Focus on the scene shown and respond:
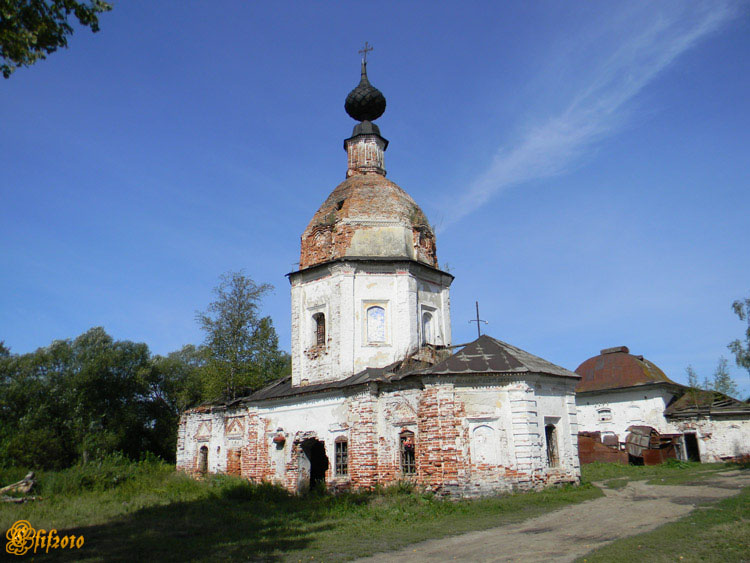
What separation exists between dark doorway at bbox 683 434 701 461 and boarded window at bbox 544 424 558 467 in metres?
13.9

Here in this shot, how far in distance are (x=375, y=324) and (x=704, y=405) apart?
695 inches

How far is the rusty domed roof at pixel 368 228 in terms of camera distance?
61.9ft

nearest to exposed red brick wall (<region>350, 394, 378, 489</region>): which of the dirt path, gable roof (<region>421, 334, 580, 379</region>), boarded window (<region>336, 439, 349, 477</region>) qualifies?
boarded window (<region>336, 439, 349, 477</region>)

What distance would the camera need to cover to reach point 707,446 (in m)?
24.5

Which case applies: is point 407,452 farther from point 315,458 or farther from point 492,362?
point 315,458

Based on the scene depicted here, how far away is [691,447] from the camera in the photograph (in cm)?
2552

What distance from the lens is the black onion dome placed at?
22.0 metres

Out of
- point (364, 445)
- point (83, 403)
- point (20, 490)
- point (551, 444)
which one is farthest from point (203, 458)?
point (551, 444)

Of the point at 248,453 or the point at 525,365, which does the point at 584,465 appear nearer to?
the point at 525,365

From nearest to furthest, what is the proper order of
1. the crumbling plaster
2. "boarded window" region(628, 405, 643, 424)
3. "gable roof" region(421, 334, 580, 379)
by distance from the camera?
the crumbling plaster
"gable roof" region(421, 334, 580, 379)
"boarded window" region(628, 405, 643, 424)

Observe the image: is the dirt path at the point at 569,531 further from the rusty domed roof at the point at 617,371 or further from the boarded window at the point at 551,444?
the rusty domed roof at the point at 617,371

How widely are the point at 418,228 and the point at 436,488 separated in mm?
9428

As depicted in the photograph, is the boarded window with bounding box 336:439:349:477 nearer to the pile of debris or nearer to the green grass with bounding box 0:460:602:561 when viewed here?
the green grass with bounding box 0:460:602:561

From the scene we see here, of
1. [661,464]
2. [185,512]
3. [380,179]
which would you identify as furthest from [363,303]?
[661,464]
